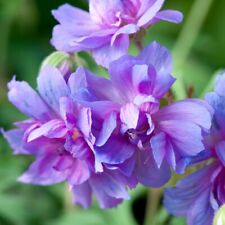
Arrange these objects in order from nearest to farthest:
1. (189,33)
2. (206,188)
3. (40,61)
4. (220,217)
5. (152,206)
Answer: (220,217) → (206,188) → (152,206) → (189,33) → (40,61)

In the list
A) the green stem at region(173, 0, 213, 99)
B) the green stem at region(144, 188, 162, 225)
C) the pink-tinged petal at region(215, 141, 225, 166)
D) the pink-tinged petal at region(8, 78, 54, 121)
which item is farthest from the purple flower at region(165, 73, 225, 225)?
the green stem at region(173, 0, 213, 99)

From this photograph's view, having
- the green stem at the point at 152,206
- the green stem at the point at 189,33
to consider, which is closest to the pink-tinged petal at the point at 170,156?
the green stem at the point at 152,206

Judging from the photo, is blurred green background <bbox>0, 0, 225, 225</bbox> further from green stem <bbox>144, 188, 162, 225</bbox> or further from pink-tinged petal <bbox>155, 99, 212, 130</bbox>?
pink-tinged petal <bbox>155, 99, 212, 130</bbox>

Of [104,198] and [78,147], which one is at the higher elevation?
[78,147]

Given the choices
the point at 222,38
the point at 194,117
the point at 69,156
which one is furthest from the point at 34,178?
the point at 222,38

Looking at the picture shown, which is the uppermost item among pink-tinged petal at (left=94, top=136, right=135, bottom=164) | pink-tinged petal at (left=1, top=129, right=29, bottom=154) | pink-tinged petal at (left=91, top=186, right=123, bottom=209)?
pink-tinged petal at (left=94, top=136, right=135, bottom=164)

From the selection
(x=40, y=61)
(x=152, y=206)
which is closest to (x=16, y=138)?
(x=152, y=206)

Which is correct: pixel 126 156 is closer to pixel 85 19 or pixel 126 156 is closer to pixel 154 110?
pixel 154 110

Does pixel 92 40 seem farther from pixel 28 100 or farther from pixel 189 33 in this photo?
pixel 189 33
